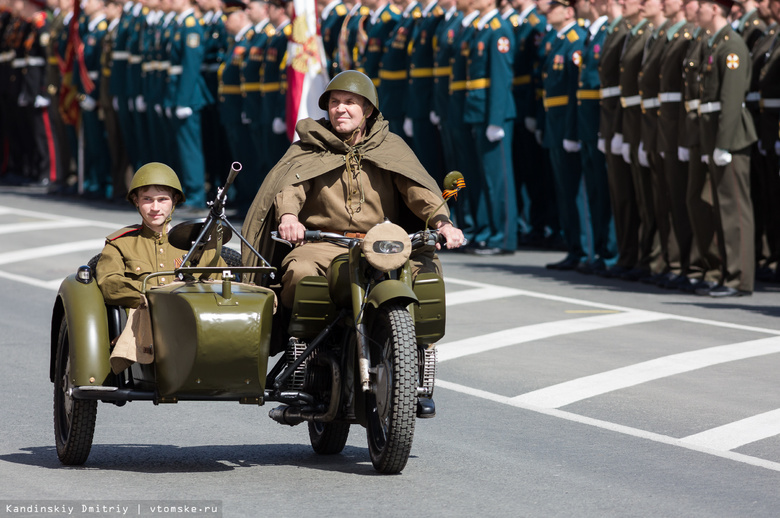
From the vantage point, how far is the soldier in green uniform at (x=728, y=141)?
47.3 feet

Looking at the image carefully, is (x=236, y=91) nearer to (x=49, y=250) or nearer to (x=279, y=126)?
(x=279, y=126)

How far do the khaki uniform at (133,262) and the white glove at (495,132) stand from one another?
1041cm

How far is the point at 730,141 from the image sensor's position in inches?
571

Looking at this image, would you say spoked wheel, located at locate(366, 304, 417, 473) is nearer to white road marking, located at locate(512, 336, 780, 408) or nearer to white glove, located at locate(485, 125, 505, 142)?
white road marking, located at locate(512, 336, 780, 408)

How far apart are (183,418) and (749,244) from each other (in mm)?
6986

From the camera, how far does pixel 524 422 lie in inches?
365

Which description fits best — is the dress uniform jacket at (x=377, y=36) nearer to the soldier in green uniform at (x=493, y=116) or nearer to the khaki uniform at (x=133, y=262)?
the soldier in green uniform at (x=493, y=116)

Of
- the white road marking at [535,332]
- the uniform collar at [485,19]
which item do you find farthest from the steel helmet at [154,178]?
the uniform collar at [485,19]

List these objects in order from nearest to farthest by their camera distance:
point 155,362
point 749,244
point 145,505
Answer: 1. point 145,505
2. point 155,362
3. point 749,244

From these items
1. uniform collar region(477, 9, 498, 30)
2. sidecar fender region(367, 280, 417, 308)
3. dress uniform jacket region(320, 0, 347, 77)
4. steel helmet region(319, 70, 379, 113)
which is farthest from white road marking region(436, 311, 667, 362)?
dress uniform jacket region(320, 0, 347, 77)

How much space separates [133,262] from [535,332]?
5421 millimetres

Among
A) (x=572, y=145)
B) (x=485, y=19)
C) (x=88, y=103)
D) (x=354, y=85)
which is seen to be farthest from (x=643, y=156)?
(x=88, y=103)

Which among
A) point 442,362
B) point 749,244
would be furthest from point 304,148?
point 749,244

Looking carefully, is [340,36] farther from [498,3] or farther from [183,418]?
[183,418]
